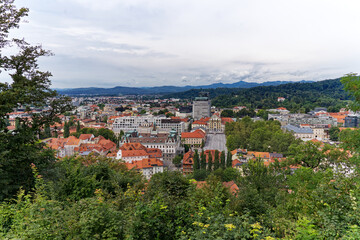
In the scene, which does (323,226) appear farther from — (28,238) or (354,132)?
(354,132)

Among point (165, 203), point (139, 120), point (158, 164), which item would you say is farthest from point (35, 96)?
point (139, 120)

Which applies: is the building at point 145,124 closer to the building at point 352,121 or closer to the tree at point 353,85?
the building at point 352,121

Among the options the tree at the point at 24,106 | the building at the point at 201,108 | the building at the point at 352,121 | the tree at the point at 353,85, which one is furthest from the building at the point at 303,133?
the tree at the point at 24,106

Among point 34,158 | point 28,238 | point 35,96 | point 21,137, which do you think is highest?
point 35,96

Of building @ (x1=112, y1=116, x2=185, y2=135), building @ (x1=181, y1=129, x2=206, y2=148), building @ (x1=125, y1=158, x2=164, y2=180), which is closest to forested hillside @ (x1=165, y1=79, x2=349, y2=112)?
building @ (x1=112, y1=116, x2=185, y2=135)

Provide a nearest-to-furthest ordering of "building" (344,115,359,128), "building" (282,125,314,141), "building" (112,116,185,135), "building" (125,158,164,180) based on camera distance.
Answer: "building" (125,158,164,180) → "building" (282,125,314,141) → "building" (344,115,359,128) → "building" (112,116,185,135)

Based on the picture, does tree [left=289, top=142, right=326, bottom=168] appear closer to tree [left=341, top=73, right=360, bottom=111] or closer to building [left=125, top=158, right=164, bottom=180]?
tree [left=341, top=73, right=360, bottom=111]

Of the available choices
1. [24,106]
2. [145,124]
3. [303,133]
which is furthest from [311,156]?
[145,124]

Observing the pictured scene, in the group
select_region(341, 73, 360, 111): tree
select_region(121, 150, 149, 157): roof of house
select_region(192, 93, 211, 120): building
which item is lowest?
select_region(121, 150, 149, 157): roof of house
